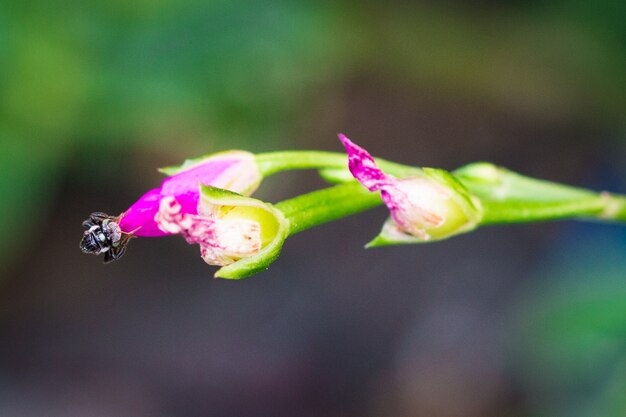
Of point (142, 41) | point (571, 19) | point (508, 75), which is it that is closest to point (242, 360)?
point (142, 41)

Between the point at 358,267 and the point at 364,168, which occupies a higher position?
the point at 364,168

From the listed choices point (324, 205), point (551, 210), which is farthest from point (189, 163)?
point (551, 210)

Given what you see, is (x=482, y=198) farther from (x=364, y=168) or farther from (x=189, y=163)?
(x=189, y=163)

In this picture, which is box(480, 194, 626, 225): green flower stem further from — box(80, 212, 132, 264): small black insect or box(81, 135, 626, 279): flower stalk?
box(80, 212, 132, 264): small black insect

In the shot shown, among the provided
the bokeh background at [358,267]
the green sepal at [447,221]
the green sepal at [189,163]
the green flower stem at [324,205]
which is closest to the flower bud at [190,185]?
the green sepal at [189,163]

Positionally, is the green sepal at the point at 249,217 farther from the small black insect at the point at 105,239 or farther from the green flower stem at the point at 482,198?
the small black insect at the point at 105,239

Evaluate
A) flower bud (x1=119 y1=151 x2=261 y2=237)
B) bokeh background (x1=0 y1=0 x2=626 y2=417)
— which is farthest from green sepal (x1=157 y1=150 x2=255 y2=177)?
bokeh background (x1=0 y1=0 x2=626 y2=417)
